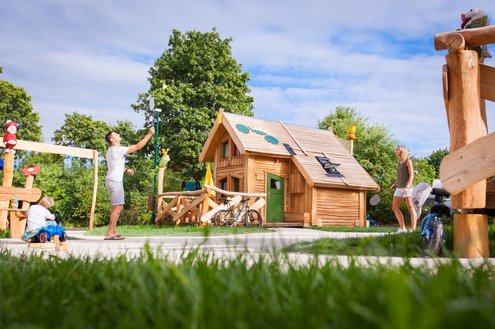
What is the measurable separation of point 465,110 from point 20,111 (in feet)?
107

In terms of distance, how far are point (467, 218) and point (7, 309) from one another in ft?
15.3

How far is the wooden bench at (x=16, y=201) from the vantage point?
400 inches

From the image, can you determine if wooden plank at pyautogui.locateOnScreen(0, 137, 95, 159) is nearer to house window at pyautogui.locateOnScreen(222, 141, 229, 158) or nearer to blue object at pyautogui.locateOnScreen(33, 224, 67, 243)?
blue object at pyautogui.locateOnScreen(33, 224, 67, 243)

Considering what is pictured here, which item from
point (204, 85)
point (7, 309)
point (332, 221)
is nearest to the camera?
point (7, 309)

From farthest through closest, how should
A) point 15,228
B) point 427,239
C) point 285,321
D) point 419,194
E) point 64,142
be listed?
1. point 64,142
2. point 419,194
3. point 15,228
4. point 427,239
5. point 285,321

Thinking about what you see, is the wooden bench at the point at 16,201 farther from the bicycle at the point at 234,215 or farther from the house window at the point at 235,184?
the house window at the point at 235,184

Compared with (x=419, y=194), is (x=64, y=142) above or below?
above

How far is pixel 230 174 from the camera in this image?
70.1ft

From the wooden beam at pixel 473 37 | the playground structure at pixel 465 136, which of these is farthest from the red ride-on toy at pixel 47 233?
the wooden beam at pixel 473 37

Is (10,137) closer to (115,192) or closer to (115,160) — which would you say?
(115,160)

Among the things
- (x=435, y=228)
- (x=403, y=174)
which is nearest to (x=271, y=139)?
(x=403, y=174)

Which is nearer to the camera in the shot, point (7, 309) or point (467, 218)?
point (7, 309)

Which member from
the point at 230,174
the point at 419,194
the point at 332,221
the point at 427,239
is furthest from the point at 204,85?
the point at 427,239

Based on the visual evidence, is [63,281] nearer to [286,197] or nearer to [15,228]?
[15,228]
